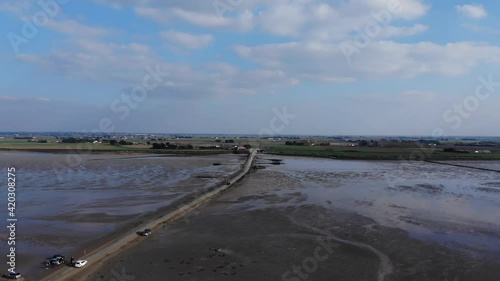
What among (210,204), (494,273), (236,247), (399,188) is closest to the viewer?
(494,273)

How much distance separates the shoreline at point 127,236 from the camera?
11.8 m

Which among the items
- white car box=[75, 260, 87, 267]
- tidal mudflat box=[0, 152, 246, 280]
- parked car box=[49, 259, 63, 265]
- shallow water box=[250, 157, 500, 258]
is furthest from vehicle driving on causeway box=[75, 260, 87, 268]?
shallow water box=[250, 157, 500, 258]

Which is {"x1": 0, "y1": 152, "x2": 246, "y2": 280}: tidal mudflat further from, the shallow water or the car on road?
the shallow water

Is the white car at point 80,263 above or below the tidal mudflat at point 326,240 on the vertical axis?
above

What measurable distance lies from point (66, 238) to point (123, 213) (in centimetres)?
470

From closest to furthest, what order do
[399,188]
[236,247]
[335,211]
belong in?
[236,247]
[335,211]
[399,188]

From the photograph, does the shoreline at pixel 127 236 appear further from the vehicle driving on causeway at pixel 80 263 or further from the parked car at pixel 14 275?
the parked car at pixel 14 275


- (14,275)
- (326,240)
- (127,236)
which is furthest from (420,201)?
(14,275)

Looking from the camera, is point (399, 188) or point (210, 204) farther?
point (399, 188)

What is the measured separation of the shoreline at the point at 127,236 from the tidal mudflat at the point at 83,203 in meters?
0.22

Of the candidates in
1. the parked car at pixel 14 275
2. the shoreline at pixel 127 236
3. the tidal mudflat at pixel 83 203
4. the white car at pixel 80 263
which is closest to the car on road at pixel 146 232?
the shoreline at pixel 127 236

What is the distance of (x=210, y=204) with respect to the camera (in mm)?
23547

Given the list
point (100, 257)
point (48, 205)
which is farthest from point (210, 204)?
point (100, 257)

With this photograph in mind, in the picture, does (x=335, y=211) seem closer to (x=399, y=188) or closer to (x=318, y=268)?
(x=318, y=268)
